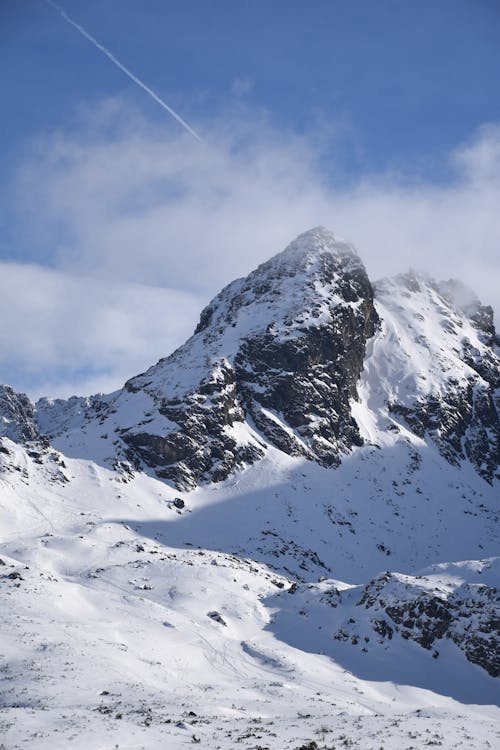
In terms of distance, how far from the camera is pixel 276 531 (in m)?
102

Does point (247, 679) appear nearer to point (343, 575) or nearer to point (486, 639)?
point (486, 639)

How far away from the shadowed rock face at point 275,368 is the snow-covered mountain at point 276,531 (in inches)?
19.0

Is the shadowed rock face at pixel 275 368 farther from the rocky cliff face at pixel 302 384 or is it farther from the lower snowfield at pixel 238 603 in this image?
the lower snowfield at pixel 238 603

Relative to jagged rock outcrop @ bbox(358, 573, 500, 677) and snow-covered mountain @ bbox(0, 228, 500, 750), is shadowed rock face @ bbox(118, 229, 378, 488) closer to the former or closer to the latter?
snow-covered mountain @ bbox(0, 228, 500, 750)

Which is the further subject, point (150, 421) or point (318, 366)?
point (318, 366)

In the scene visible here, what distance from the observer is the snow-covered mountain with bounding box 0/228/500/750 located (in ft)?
139

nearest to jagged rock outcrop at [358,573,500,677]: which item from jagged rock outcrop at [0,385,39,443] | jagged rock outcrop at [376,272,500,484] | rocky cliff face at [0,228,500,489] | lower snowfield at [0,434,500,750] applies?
lower snowfield at [0,434,500,750]

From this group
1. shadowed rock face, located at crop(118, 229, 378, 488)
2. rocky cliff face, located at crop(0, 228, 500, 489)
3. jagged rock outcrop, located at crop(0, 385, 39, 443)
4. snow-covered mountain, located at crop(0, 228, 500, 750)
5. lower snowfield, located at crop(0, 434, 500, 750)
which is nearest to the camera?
lower snowfield, located at crop(0, 434, 500, 750)

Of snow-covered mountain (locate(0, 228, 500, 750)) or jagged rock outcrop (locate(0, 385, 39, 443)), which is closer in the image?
snow-covered mountain (locate(0, 228, 500, 750))

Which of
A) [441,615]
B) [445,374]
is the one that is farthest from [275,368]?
[441,615]

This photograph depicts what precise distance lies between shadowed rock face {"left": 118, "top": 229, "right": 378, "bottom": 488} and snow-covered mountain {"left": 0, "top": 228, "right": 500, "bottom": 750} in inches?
19.0

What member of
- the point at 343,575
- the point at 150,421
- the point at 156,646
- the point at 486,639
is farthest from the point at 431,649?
the point at 150,421

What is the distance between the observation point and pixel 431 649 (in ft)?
208

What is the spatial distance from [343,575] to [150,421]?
4159 cm
